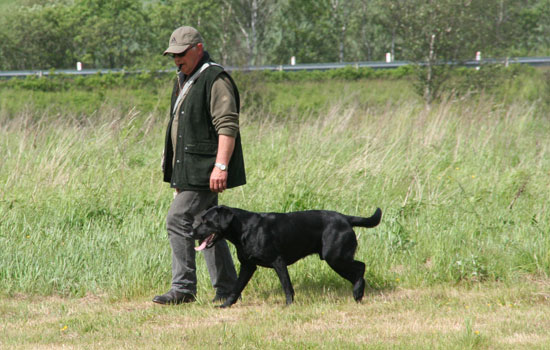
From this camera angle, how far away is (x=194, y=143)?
4672 mm

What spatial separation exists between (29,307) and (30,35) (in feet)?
118

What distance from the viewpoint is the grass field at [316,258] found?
4230 mm

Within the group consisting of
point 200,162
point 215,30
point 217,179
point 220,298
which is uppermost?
point 215,30

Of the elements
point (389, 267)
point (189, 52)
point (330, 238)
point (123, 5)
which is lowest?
point (389, 267)

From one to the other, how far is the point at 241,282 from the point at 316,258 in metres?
1.12

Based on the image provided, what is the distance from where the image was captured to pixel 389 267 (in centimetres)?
565

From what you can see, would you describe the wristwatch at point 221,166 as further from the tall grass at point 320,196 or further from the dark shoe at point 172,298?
the tall grass at point 320,196

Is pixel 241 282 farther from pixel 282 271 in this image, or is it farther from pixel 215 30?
pixel 215 30

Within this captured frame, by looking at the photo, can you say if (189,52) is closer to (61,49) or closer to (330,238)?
(330,238)

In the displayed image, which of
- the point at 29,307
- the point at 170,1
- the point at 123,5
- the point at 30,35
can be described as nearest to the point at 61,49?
the point at 30,35

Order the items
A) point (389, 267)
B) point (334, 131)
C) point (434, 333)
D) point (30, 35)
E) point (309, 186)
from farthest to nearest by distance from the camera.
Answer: point (30, 35)
point (334, 131)
point (309, 186)
point (389, 267)
point (434, 333)

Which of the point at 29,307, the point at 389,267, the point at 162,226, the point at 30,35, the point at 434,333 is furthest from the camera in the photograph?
the point at 30,35

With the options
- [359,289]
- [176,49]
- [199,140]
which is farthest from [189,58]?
[359,289]

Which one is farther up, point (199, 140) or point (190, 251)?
point (199, 140)
